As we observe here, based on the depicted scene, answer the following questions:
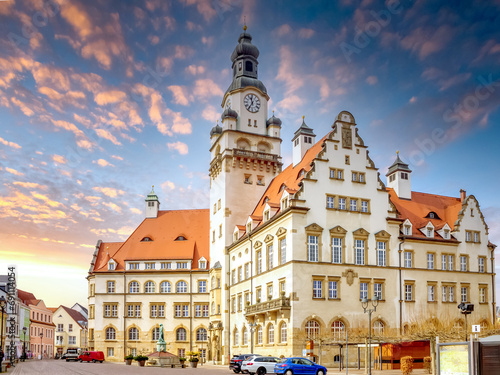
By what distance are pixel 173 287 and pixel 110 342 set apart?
11768 millimetres

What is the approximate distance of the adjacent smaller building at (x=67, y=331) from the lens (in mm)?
136000

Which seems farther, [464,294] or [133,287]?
[133,287]

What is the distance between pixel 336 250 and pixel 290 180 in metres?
10.8

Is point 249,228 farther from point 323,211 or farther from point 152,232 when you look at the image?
point 152,232

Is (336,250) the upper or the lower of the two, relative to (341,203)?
lower

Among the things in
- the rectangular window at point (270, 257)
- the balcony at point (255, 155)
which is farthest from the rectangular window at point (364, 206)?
the balcony at point (255, 155)

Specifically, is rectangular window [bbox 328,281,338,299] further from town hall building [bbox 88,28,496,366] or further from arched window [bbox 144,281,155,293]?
arched window [bbox 144,281,155,293]

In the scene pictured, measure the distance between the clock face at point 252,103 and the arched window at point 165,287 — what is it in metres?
28.1

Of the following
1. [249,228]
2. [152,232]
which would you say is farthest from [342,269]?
[152,232]

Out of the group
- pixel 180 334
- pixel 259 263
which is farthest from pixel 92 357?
pixel 259 263

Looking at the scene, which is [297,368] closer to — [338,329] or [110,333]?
[338,329]

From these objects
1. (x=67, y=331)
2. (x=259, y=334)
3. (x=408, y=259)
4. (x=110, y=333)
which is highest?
(x=408, y=259)

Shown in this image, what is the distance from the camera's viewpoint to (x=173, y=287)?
273 ft

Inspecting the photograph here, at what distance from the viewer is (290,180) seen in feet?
202
